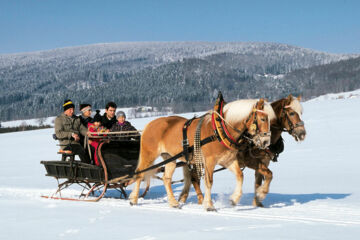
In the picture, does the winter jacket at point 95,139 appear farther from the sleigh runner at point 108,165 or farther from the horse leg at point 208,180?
the horse leg at point 208,180

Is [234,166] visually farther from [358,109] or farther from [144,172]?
[358,109]

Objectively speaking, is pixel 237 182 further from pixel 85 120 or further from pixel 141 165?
pixel 85 120

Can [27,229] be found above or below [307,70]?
below

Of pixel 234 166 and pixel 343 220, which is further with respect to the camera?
pixel 234 166

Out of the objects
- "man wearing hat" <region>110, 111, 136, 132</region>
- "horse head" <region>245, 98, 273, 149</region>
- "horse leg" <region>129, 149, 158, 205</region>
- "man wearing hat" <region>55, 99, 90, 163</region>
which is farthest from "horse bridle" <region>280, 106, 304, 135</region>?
"man wearing hat" <region>55, 99, 90, 163</region>

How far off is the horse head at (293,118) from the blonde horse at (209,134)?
46 cm

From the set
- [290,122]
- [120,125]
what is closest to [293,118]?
[290,122]

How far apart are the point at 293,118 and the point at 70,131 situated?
12.8 feet

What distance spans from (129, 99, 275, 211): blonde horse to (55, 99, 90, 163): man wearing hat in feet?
4.27

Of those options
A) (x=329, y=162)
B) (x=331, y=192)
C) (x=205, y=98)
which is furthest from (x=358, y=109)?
(x=205, y=98)

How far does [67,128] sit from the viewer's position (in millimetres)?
7492

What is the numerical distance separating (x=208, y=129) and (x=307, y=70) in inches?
7981

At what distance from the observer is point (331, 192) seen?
7.94 meters

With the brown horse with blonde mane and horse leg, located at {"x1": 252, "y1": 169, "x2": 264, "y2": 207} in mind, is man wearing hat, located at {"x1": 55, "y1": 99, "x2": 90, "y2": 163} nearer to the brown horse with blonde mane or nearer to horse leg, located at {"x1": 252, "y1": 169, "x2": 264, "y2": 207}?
the brown horse with blonde mane
